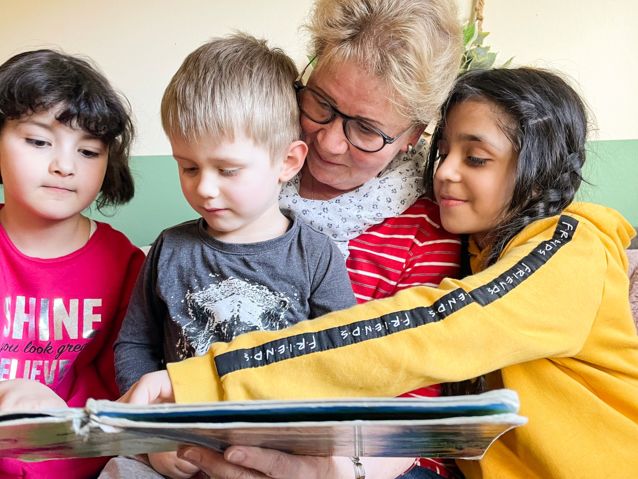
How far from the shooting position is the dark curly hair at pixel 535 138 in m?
1.10

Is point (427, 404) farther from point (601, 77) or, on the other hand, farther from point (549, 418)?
A: point (601, 77)

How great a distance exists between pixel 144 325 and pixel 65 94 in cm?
46

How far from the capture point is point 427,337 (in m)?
0.84

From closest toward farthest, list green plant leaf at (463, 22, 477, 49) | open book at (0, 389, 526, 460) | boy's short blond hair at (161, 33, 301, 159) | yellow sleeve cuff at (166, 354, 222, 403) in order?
open book at (0, 389, 526, 460) → yellow sleeve cuff at (166, 354, 222, 403) → boy's short blond hair at (161, 33, 301, 159) → green plant leaf at (463, 22, 477, 49)

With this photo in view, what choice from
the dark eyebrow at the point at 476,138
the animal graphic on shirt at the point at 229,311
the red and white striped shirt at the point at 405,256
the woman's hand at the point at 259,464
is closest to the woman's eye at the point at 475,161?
the dark eyebrow at the point at 476,138

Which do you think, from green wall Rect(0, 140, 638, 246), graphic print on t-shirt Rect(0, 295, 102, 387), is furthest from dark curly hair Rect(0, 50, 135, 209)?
green wall Rect(0, 140, 638, 246)

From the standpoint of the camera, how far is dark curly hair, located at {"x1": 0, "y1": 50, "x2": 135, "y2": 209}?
3.82 ft

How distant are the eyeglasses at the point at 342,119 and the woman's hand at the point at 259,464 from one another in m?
0.56

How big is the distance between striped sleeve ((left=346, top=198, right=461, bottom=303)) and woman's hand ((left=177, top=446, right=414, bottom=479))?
37cm

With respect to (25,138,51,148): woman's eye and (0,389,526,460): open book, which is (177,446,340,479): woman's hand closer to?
(0,389,526,460): open book

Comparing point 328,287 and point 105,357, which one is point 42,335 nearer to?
point 105,357

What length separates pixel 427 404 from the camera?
0.55m

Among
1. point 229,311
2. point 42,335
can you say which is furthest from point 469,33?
point 42,335

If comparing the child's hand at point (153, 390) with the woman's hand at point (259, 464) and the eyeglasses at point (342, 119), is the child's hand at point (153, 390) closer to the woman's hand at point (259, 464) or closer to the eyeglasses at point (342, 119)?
the woman's hand at point (259, 464)
